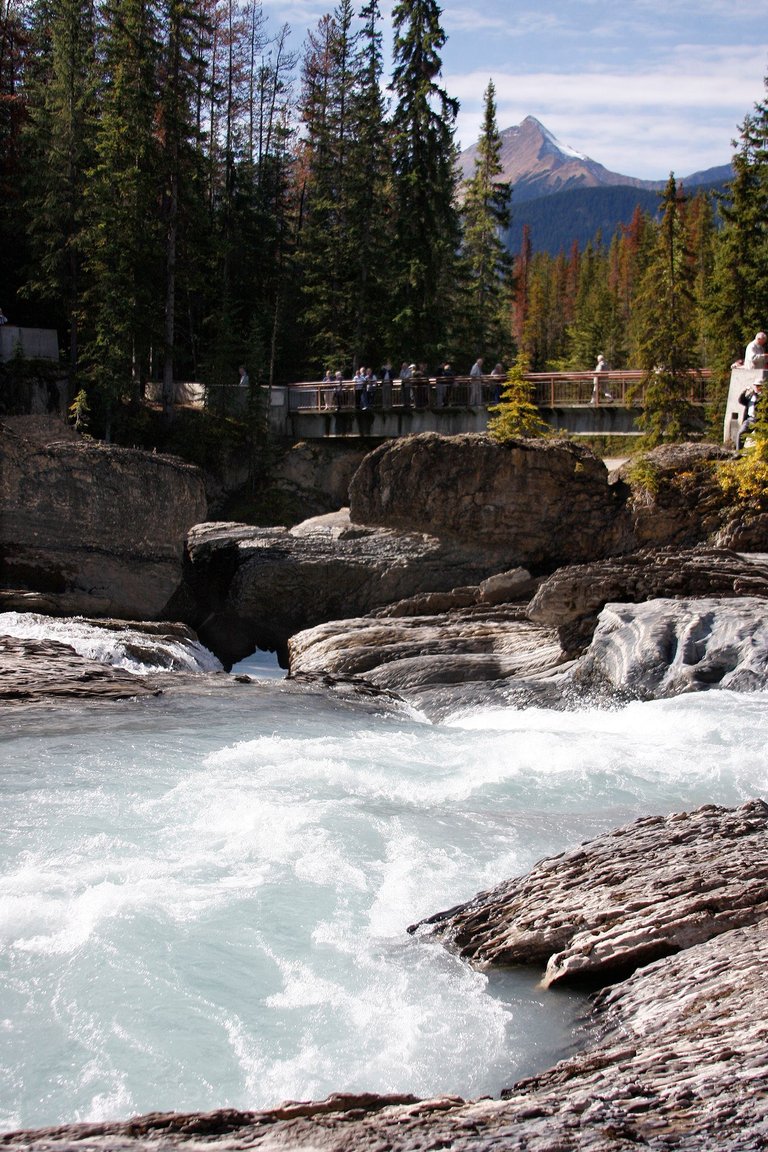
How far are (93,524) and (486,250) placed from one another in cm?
2836

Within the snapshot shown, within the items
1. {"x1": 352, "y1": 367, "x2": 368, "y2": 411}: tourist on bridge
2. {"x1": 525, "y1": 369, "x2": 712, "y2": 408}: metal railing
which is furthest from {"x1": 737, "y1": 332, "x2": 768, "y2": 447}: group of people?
{"x1": 352, "y1": 367, "x2": 368, "y2": 411}: tourist on bridge

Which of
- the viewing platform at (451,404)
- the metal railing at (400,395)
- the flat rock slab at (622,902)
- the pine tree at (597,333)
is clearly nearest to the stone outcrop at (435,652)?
the flat rock slab at (622,902)

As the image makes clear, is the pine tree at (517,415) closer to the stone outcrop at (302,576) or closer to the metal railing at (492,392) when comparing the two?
the metal railing at (492,392)

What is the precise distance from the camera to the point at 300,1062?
577 centimetres

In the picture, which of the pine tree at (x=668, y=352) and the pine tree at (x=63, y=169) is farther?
the pine tree at (x=63, y=169)

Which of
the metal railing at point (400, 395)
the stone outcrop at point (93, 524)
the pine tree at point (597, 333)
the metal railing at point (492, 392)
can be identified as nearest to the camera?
the stone outcrop at point (93, 524)

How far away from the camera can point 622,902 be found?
661 centimetres

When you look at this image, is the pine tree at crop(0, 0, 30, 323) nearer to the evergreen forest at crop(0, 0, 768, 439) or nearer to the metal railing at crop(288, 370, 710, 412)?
the evergreen forest at crop(0, 0, 768, 439)

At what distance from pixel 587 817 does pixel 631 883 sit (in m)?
2.76

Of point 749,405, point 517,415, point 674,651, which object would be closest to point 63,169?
point 517,415

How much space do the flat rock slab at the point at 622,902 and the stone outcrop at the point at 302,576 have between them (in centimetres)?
1290

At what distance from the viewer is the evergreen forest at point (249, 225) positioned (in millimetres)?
31828

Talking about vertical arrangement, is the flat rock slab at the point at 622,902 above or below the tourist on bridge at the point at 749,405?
below

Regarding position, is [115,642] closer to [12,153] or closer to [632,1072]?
[632,1072]
